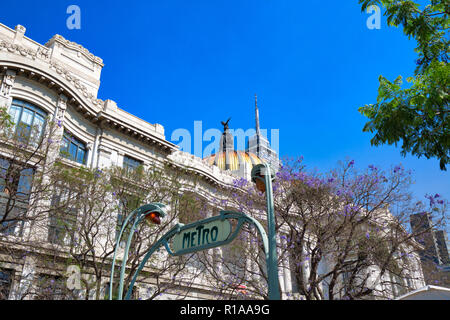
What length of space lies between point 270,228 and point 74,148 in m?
22.2

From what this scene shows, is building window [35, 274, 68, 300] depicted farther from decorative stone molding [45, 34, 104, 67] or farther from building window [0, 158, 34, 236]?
decorative stone molding [45, 34, 104, 67]

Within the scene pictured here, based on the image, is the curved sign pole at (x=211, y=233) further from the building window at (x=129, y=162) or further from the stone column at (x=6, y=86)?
the building window at (x=129, y=162)

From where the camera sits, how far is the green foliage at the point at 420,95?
→ 27.0 ft

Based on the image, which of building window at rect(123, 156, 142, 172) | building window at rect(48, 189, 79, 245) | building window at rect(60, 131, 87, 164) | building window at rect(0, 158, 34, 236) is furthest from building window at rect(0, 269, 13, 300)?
building window at rect(123, 156, 142, 172)

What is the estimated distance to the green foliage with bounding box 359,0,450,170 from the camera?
27.0 ft

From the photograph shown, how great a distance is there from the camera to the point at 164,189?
22734 mm

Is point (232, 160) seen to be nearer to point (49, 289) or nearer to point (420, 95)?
point (49, 289)

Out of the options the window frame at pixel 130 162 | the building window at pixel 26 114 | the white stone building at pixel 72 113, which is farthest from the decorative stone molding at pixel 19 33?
the window frame at pixel 130 162

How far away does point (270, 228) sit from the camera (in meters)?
5.93

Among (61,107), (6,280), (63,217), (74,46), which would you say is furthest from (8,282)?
(74,46)

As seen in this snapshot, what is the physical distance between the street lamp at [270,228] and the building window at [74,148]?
65.6ft

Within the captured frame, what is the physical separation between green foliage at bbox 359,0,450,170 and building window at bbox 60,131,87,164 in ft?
66.3
